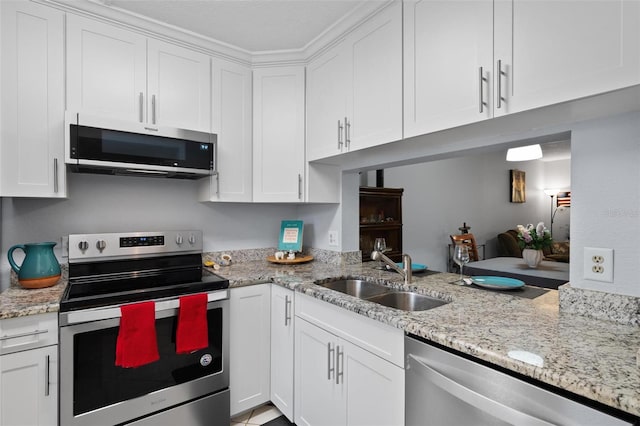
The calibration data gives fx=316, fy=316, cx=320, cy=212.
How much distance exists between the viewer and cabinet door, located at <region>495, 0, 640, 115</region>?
2.93 feet

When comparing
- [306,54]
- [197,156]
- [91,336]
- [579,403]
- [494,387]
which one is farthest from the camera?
[306,54]

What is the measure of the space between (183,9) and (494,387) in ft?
7.39

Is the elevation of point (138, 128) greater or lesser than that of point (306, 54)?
lesser

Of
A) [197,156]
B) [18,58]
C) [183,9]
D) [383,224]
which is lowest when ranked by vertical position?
[383,224]

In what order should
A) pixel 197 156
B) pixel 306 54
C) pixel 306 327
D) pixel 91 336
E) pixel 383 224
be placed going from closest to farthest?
pixel 91 336 < pixel 306 327 < pixel 197 156 < pixel 306 54 < pixel 383 224

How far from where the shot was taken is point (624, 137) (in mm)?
1126

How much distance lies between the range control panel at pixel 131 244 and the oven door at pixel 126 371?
57 centimetres

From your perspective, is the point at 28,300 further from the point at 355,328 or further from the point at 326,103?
the point at 326,103

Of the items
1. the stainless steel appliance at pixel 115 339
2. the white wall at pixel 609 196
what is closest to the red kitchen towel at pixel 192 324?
the stainless steel appliance at pixel 115 339

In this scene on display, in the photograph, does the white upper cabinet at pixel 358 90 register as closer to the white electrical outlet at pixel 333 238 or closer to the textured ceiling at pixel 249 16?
the textured ceiling at pixel 249 16

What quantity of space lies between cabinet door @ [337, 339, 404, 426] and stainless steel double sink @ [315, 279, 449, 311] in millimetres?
397

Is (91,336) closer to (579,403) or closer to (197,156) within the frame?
(197,156)

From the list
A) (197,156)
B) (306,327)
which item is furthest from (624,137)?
(197,156)

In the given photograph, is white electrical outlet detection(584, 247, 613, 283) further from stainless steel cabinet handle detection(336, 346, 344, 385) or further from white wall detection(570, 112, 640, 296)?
stainless steel cabinet handle detection(336, 346, 344, 385)
